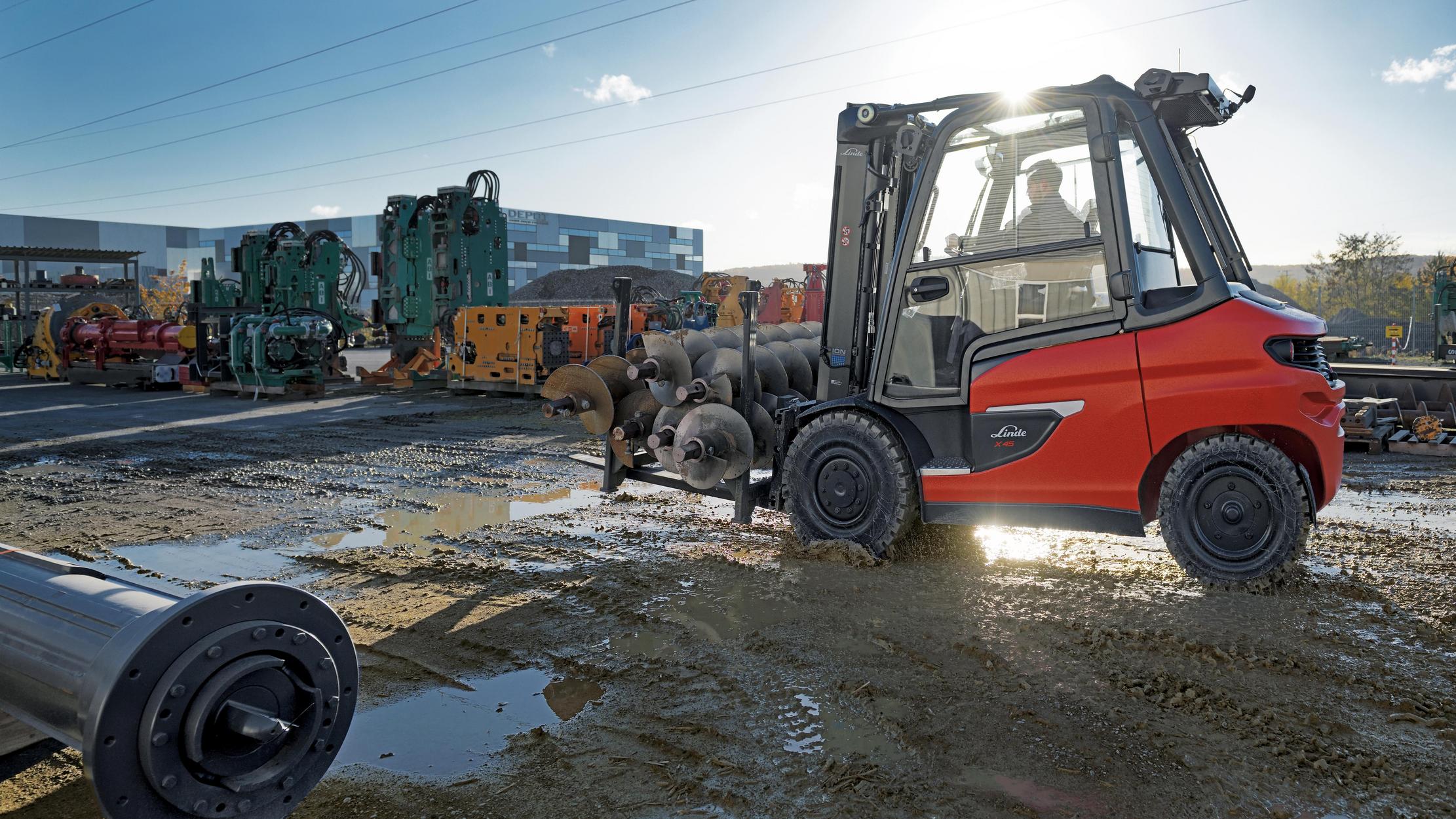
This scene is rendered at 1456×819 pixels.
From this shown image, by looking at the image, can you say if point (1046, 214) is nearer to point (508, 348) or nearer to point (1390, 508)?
point (1390, 508)

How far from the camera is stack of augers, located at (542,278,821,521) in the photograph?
20.7 feet

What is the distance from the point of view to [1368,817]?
2.93m

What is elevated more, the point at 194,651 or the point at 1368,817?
the point at 194,651

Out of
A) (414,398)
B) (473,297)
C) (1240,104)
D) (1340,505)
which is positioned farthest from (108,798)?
(473,297)

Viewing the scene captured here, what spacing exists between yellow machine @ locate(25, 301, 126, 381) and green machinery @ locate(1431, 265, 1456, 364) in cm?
3532

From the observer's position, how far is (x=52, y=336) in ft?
78.2

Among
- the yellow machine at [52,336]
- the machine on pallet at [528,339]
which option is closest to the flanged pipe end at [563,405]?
the machine on pallet at [528,339]

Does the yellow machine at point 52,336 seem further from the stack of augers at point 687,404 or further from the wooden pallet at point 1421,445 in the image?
the wooden pallet at point 1421,445

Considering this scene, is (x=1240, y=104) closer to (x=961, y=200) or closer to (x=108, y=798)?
(x=961, y=200)

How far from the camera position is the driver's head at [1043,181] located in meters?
5.33

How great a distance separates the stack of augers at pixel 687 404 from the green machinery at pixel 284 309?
13.7 meters

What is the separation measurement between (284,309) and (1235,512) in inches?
727

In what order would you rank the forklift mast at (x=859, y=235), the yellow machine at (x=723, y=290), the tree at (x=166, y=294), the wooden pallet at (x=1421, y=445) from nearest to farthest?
the forklift mast at (x=859, y=235)
the wooden pallet at (x=1421, y=445)
the yellow machine at (x=723, y=290)
the tree at (x=166, y=294)

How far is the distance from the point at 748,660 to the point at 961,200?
2.89 meters
